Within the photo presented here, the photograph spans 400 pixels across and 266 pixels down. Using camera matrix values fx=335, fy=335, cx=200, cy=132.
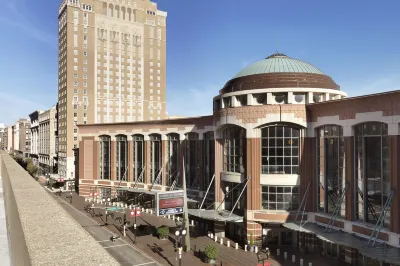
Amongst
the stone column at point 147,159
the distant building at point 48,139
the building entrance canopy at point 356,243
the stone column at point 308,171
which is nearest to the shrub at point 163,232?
the building entrance canopy at point 356,243

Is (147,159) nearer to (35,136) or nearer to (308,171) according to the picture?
(308,171)

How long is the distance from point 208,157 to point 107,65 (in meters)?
71.4

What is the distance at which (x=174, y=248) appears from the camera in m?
38.3

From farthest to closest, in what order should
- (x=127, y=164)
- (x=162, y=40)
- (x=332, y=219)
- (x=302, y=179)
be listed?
(x=162, y=40) < (x=127, y=164) < (x=302, y=179) < (x=332, y=219)

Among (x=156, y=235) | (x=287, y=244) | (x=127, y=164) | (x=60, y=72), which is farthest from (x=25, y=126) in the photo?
(x=287, y=244)

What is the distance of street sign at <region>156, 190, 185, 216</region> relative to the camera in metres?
40.0

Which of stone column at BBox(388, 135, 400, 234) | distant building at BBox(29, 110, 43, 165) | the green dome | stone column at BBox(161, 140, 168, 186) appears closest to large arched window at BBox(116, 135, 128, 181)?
stone column at BBox(161, 140, 168, 186)

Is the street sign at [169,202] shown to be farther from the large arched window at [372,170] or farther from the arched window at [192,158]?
the large arched window at [372,170]

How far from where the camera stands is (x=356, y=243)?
94.5 feet

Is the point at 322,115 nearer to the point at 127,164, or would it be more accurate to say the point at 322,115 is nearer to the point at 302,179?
the point at 302,179

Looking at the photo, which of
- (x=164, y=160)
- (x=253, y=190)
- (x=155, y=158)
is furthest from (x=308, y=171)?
(x=155, y=158)

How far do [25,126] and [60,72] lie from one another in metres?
89.6

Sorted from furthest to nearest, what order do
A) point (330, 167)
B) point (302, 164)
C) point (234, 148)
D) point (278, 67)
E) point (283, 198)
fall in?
point (278, 67) < point (234, 148) < point (283, 198) < point (302, 164) < point (330, 167)

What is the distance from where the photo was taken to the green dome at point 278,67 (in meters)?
41.4
